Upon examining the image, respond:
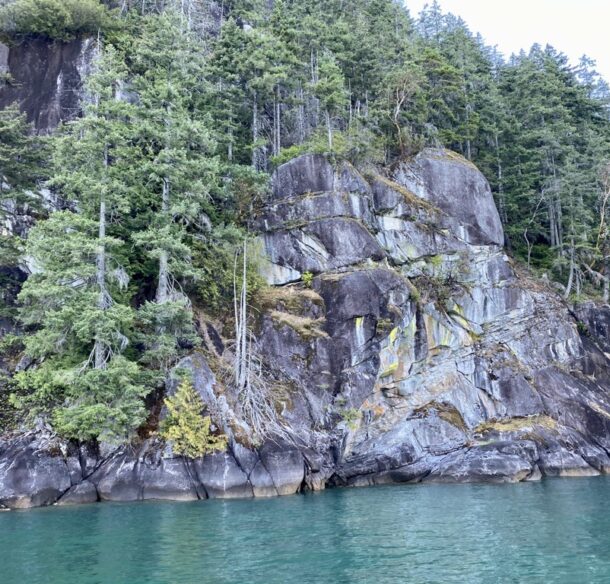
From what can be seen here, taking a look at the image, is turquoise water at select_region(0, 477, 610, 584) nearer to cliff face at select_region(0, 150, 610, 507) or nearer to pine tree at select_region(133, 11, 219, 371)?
cliff face at select_region(0, 150, 610, 507)

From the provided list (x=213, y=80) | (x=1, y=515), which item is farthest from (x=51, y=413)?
(x=213, y=80)

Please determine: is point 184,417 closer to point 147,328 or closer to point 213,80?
point 147,328

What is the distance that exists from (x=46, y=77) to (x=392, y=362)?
2714 cm

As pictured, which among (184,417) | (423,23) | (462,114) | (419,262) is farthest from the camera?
(423,23)

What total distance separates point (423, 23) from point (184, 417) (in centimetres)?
6861

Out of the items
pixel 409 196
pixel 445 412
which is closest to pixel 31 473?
pixel 445 412

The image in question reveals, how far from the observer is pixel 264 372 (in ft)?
88.2

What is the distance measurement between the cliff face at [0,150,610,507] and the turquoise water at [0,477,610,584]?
2101 millimetres

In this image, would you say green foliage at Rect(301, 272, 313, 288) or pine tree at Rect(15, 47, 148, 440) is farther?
green foliage at Rect(301, 272, 313, 288)

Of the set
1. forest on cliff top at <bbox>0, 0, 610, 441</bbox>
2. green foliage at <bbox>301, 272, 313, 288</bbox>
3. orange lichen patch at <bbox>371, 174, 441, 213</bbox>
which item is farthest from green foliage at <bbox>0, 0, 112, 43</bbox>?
green foliage at <bbox>301, 272, 313, 288</bbox>

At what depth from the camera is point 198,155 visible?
28266 mm

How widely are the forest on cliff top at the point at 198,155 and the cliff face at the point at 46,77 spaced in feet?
2.50

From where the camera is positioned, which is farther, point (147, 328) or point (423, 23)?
point (423, 23)

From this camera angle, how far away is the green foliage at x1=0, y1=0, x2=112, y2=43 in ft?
113
